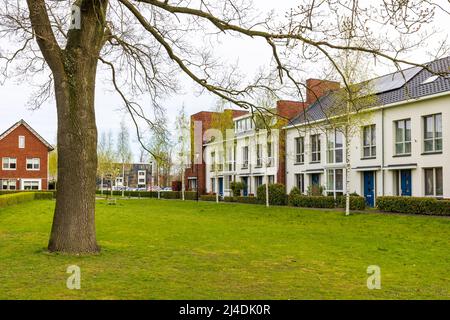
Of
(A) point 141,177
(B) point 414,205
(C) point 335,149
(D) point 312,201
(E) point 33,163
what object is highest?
(C) point 335,149

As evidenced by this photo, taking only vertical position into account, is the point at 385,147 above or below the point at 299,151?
below

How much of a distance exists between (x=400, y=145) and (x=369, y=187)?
140 inches

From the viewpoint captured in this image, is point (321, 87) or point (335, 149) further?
point (335, 149)

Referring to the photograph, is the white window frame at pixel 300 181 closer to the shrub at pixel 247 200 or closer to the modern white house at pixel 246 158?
the modern white house at pixel 246 158

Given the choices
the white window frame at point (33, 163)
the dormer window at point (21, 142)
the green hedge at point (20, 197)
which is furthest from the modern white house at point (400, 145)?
the dormer window at point (21, 142)

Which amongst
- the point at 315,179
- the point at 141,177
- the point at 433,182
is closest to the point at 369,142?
the point at 433,182

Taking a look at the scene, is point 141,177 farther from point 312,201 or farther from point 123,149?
point 312,201

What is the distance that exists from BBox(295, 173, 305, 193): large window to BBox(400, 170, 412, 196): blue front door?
10.2 meters

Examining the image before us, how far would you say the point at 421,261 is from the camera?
1038 centimetres

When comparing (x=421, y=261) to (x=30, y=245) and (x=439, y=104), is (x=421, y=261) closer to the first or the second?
(x=30, y=245)

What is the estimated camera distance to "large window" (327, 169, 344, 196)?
32125mm

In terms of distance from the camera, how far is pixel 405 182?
27.1 metres

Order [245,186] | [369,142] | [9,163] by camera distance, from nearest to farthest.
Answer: [369,142] → [245,186] → [9,163]

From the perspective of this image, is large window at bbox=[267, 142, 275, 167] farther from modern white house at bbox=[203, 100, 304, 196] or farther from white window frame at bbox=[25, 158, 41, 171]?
white window frame at bbox=[25, 158, 41, 171]
